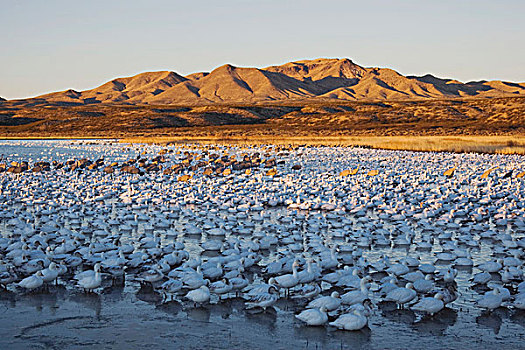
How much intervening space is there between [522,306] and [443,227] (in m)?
5.98

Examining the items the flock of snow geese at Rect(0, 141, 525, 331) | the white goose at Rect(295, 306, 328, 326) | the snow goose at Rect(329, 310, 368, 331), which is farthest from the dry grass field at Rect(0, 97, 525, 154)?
the snow goose at Rect(329, 310, 368, 331)

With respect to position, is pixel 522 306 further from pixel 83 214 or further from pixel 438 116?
pixel 438 116

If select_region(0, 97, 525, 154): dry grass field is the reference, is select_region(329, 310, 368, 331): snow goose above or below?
below

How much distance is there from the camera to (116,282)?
407 inches

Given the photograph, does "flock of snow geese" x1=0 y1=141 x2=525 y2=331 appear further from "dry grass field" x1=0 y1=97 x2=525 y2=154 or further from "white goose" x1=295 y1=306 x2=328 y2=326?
"dry grass field" x1=0 y1=97 x2=525 y2=154

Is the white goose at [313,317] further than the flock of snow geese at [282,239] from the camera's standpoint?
No

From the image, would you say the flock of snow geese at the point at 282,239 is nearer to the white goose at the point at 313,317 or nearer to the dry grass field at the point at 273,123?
the white goose at the point at 313,317

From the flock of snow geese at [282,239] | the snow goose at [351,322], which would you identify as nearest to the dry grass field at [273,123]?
the flock of snow geese at [282,239]

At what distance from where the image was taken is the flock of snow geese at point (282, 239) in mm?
9477

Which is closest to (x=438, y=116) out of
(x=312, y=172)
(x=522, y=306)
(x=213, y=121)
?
(x=213, y=121)

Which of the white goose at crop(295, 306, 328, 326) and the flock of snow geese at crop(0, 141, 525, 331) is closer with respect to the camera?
the white goose at crop(295, 306, 328, 326)

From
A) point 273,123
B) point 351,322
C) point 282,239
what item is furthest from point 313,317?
point 273,123

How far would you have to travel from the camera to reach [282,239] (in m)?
13.2

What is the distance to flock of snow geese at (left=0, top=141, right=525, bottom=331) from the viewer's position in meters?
9.48
